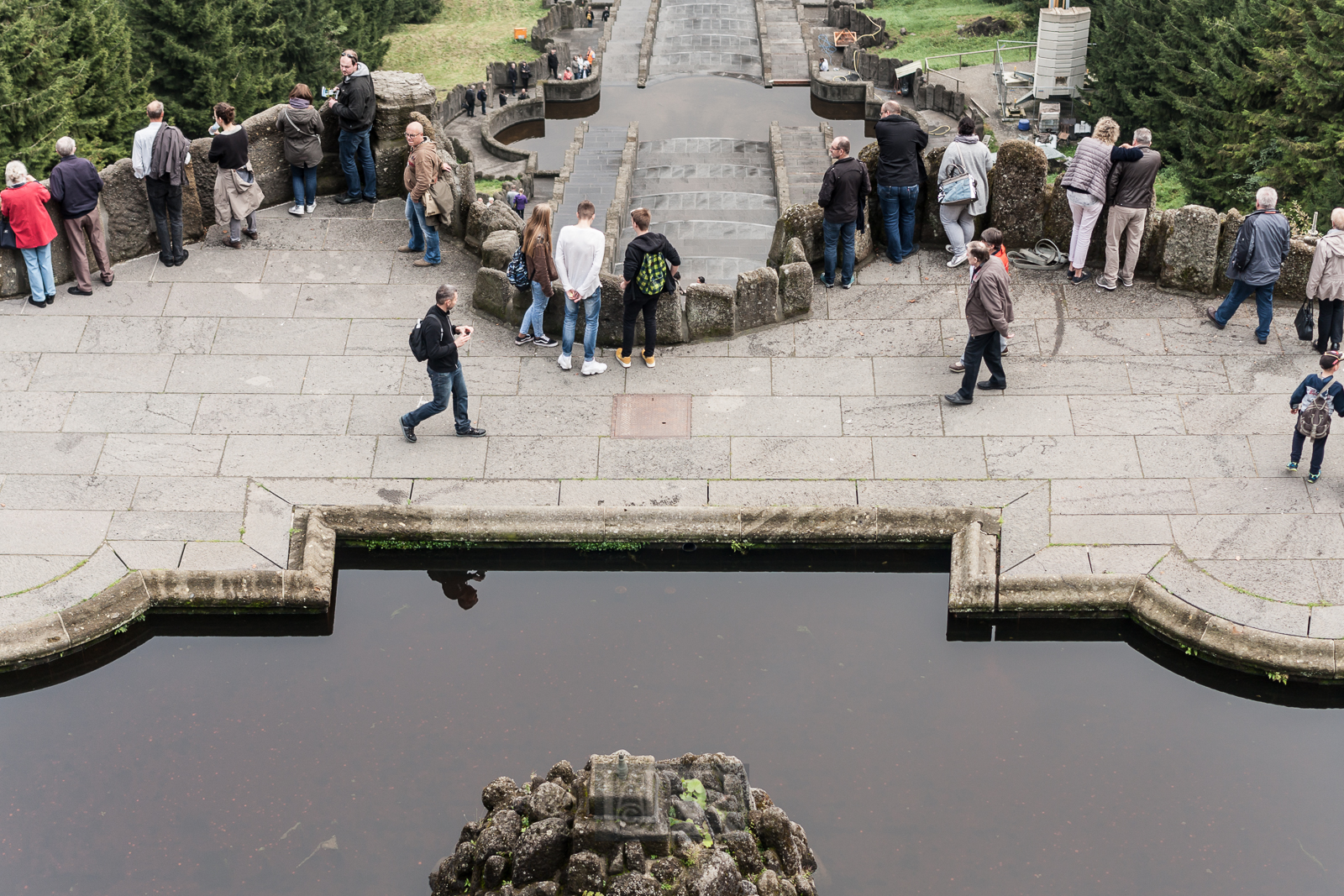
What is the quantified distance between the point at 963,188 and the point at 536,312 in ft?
16.8

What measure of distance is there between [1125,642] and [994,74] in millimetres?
39249

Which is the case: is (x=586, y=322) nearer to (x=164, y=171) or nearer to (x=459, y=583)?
(x=459, y=583)

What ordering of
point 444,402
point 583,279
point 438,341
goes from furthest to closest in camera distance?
point 583,279 → point 444,402 → point 438,341

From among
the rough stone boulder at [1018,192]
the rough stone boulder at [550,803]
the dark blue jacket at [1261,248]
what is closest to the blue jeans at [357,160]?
the rough stone boulder at [1018,192]

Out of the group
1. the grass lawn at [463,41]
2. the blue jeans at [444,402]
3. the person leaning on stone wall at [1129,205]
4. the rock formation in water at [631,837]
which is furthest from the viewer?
the grass lawn at [463,41]

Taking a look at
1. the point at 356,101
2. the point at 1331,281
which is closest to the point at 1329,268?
the point at 1331,281

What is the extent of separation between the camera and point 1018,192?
681 inches

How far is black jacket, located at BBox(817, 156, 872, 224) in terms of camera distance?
16.4m

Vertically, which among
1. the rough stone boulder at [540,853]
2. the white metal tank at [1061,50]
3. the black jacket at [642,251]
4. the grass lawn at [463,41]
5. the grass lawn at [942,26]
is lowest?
the grass lawn at [463,41]

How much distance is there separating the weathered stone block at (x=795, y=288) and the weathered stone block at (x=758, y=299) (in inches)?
3.2

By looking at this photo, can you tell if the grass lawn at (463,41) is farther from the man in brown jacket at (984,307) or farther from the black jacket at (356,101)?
the man in brown jacket at (984,307)

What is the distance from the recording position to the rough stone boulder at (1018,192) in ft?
56.0

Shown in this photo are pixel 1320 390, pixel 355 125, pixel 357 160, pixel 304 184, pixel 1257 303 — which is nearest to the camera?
pixel 1320 390

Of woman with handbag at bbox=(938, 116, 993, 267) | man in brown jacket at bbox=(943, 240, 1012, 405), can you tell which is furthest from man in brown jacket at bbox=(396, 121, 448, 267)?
man in brown jacket at bbox=(943, 240, 1012, 405)
